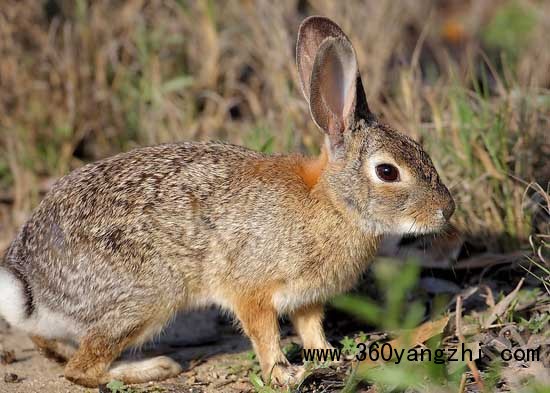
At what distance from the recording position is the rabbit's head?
14.5ft

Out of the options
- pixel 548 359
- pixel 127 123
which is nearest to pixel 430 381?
pixel 548 359

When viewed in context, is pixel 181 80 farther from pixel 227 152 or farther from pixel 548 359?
pixel 548 359

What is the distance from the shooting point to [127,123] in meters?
6.86

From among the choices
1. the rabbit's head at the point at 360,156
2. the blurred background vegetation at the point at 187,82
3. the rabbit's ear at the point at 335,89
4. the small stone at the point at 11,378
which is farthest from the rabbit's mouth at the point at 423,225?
the small stone at the point at 11,378

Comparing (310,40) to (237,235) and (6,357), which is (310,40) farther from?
(6,357)

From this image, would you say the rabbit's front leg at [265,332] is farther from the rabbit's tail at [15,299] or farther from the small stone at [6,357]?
the small stone at [6,357]

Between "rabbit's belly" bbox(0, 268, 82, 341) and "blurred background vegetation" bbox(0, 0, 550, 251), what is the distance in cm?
176

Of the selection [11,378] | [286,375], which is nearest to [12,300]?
[11,378]

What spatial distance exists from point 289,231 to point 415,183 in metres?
0.68

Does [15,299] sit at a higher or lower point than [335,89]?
lower

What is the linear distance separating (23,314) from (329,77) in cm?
202

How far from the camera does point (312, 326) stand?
15.8ft

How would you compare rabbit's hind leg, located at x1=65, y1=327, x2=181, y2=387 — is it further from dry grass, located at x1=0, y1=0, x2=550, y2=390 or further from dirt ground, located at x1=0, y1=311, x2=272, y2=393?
dry grass, located at x1=0, y1=0, x2=550, y2=390

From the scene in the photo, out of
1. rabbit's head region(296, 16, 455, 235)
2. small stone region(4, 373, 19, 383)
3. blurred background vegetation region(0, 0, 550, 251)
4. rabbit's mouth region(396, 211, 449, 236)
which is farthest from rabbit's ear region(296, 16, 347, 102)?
small stone region(4, 373, 19, 383)
